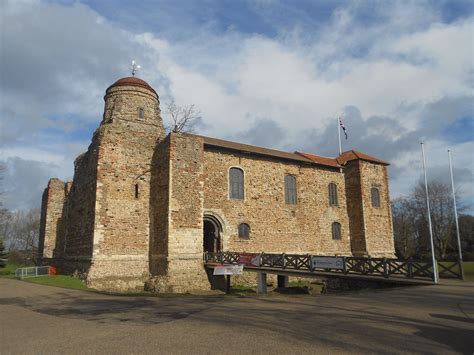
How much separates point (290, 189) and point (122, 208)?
461 inches

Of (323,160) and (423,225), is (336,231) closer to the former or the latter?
(323,160)

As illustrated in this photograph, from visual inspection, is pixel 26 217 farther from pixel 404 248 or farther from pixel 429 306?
pixel 429 306

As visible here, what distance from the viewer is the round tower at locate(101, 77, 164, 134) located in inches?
869

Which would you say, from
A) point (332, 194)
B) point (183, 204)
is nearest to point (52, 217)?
point (183, 204)

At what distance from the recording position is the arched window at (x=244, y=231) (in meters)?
22.2

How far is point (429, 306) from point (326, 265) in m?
5.92

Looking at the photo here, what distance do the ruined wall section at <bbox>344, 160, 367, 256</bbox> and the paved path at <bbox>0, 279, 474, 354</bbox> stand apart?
49.8 ft

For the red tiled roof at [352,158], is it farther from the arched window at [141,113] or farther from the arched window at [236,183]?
the arched window at [141,113]

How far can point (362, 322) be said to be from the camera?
7.55m

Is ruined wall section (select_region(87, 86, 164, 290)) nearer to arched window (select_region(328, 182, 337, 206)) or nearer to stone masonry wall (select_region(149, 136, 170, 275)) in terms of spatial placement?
stone masonry wall (select_region(149, 136, 170, 275))

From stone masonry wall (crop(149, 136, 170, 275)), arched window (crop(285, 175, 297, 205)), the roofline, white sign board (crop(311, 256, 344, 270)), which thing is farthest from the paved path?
arched window (crop(285, 175, 297, 205))

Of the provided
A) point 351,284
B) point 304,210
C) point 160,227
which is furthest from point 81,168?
point 351,284

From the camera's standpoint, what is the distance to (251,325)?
7.55m

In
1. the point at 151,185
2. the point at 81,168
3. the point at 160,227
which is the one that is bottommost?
the point at 160,227
